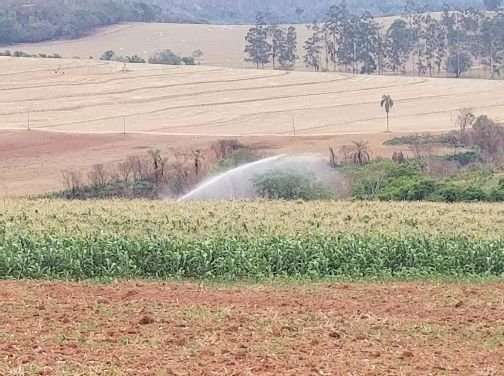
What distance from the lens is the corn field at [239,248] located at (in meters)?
16.6

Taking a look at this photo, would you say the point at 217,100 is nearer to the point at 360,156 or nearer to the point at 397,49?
the point at 360,156

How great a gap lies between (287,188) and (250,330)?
18.7m

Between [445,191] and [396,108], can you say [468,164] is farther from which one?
[396,108]

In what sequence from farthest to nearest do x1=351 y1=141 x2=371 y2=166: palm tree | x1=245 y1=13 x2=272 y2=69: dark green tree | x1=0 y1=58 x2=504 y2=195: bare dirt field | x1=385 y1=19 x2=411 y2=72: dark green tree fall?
x1=245 y1=13 x2=272 y2=69: dark green tree
x1=385 y1=19 x2=411 y2=72: dark green tree
x1=0 y1=58 x2=504 y2=195: bare dirt field
x1=351 y1=141 x2=371 y2=166: palm tree

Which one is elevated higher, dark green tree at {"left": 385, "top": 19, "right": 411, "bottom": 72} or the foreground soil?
dark green tree at {"left": 385, "top": 19, "right": 411, "bottom": 72}

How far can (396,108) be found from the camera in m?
65.3

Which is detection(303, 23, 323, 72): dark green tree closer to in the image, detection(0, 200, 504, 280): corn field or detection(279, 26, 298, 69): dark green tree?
detection(279, 26, 298, 69): dark green tree

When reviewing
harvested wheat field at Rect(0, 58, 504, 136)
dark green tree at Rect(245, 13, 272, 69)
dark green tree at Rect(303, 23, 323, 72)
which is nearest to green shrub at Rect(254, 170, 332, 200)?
harvested wheat field at Rect(0, 58, 504, 136)

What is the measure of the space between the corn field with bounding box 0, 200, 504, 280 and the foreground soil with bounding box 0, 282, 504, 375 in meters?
1.28

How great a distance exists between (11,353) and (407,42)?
94175mm

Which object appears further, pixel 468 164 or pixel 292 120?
pixel 292 120

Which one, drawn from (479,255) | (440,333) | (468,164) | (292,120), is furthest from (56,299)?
(292,120)

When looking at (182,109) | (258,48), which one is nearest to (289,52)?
(258,48)

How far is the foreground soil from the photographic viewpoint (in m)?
9.83
